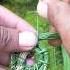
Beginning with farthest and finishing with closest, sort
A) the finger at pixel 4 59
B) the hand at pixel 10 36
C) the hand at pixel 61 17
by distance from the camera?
the finger at pixel 4 59 → the hand at pixel 10 36 → the hand at pixel 61 17

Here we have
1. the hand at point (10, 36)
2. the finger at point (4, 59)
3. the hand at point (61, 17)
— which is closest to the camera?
the hand at point (61, 17)

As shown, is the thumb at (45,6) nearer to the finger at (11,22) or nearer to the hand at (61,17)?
the hand at (61,17)

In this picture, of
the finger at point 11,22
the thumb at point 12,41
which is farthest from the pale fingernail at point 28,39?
the finger at point 11,22

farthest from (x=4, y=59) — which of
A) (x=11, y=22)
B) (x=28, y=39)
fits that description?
(x=28, y=39)

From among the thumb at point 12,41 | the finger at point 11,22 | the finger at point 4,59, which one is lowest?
the finger at point 4,59

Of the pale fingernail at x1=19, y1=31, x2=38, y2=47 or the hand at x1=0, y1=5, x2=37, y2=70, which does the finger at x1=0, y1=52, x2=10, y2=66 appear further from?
the pale fingernail at x1=19, y1=31, x2=38, y2=47

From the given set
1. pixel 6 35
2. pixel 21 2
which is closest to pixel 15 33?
pixel 6 35
